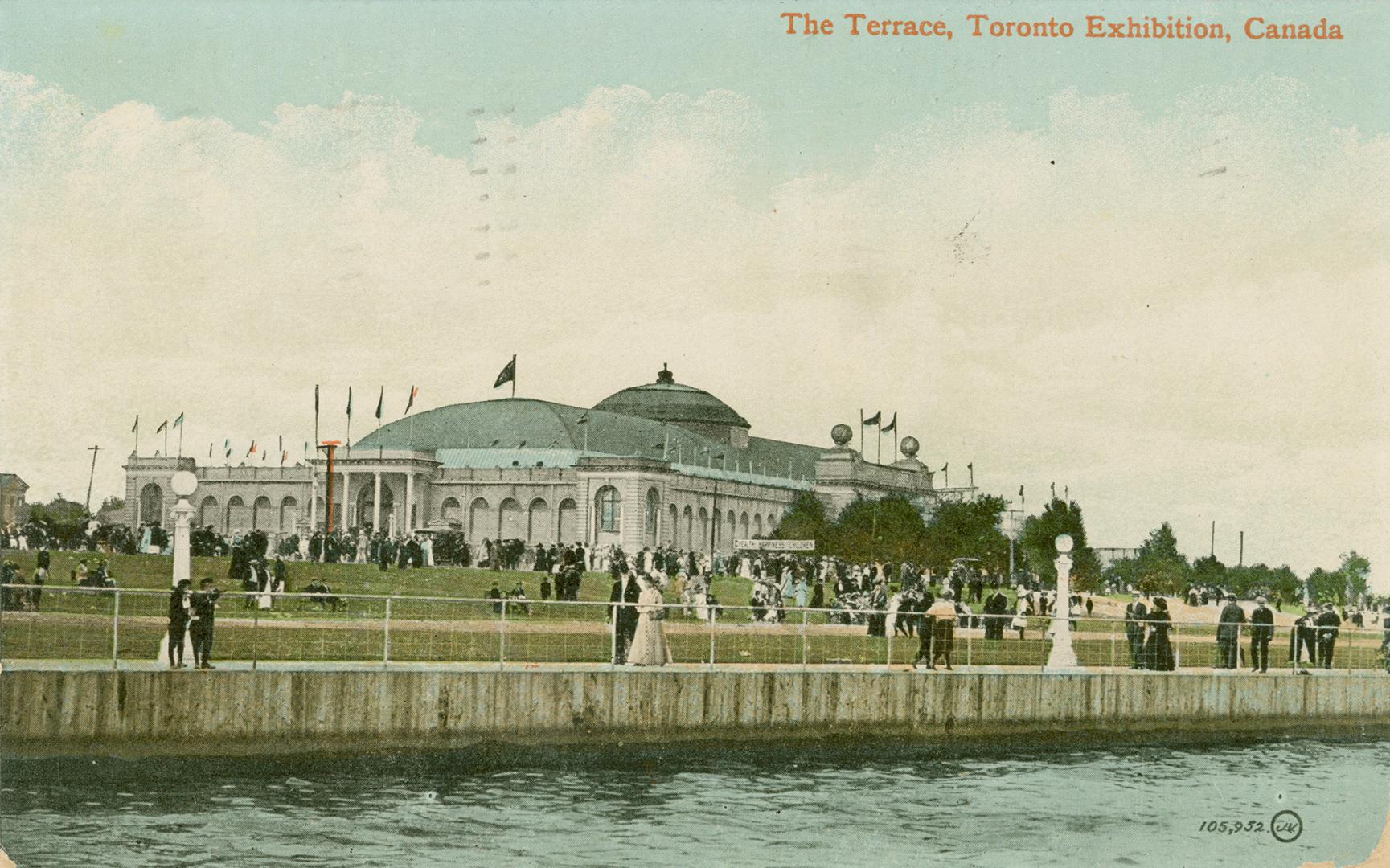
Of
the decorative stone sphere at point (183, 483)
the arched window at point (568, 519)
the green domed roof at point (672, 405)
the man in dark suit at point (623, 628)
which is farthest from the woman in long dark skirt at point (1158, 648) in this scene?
the green domed roof at point (672, 405)

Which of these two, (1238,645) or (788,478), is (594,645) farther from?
(788,478)

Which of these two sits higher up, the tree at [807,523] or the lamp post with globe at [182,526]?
the tree at [807,523]

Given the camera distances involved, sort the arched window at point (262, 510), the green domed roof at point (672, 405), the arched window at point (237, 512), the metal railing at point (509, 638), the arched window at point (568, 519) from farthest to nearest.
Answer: the green domed roof at point (672, 405) → the arched window at point (262, 510) → the arched window at point (237, 512) → the arched window at point (568, 519) → the metal railing at point (509, 638)

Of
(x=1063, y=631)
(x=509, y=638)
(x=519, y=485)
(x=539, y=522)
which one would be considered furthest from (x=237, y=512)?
(x=1063, y=631)

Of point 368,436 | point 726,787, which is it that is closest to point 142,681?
point 726,787

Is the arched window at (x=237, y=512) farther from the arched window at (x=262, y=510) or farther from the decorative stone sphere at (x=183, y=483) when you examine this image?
the decorative stone sphere at (x=183, y=483)
